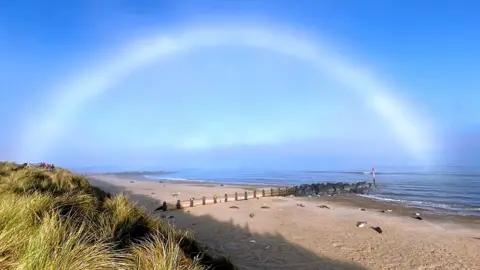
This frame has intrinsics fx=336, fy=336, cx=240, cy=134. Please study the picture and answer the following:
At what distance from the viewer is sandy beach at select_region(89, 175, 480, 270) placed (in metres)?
10.3

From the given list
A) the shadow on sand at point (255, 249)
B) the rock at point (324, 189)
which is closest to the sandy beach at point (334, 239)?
the shadow on sand at point (255, 249)

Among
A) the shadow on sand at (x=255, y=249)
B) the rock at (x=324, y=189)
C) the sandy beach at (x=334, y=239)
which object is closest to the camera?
the shadow on sand at (x=255, y=249)

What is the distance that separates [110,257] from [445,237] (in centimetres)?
1486

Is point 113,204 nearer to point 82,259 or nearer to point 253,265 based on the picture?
point 253,265

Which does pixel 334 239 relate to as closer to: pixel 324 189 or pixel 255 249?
pixel 255 249

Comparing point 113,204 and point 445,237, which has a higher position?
point 113,204

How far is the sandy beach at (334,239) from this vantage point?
10281 millimetres

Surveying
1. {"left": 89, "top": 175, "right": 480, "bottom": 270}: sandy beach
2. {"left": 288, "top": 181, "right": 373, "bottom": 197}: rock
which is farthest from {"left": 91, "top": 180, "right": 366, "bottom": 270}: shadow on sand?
{"left": 288, "top": 181, "right": 373, "bottom": 197}: rock

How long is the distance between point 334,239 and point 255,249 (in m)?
3.73

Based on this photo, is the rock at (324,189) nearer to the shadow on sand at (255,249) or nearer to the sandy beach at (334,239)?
the sandy beach at (334,239)

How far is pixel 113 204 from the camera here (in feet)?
30.6

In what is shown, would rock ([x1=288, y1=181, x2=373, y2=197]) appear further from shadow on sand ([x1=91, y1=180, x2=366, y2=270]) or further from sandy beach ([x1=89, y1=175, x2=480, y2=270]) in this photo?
shadow on sand ([x1=91, y1=180, x2=366, y2=270])

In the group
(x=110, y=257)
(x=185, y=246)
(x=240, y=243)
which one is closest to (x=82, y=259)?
(x=110, y=257)

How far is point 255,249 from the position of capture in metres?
11.4
